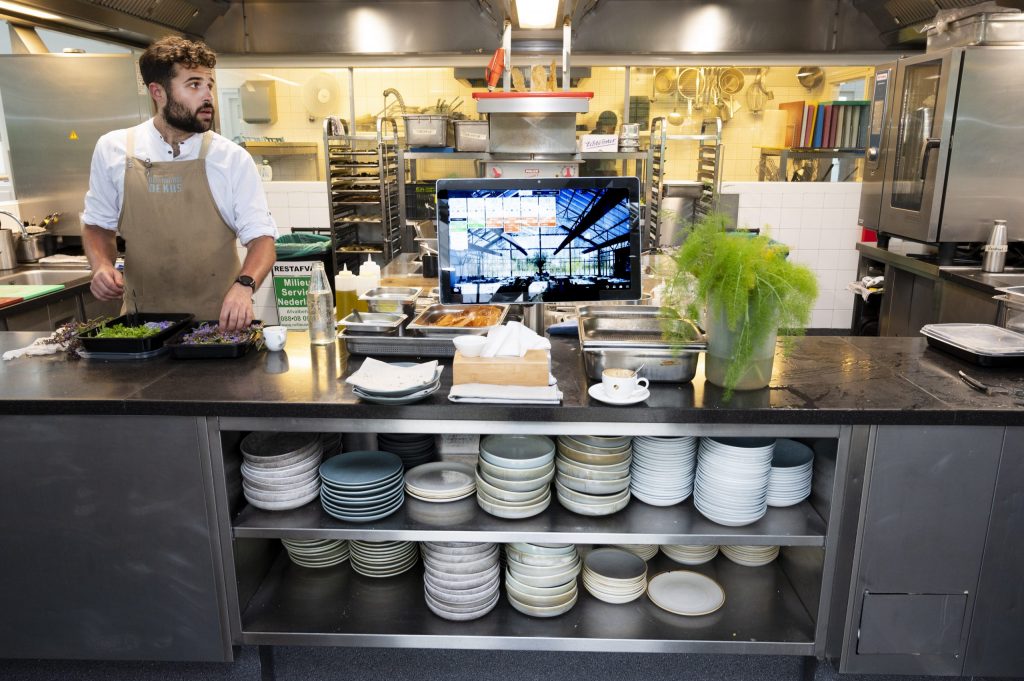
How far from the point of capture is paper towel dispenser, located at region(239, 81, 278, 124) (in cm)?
654

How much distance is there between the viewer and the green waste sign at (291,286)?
4332mm

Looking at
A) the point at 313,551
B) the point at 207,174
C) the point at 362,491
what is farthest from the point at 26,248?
the point at 362,491

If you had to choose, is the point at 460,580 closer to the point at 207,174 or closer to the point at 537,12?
the point at 207,174

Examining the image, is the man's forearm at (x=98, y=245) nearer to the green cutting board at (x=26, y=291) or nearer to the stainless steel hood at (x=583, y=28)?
the green cutting board at (x=26, y=291)

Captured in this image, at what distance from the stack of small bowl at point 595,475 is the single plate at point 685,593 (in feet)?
1.18

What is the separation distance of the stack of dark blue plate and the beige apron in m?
1.20

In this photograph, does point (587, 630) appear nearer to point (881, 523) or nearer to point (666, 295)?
point (881, 523)

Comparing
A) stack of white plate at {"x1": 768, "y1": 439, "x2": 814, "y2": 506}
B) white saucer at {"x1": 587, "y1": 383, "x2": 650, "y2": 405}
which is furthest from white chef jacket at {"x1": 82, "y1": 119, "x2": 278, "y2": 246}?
stack of white plate at {"x1": 768, "y1": 439, "x2": 814, "y2": 506}

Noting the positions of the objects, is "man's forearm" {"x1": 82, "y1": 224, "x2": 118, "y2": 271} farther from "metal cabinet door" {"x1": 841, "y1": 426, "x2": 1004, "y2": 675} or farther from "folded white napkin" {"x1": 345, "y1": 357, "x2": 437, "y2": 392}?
"metal cabinet door" {"x1": 841, "y1": 426, "x2": 1004, "y2": 675}

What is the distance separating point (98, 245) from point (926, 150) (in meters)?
4.25

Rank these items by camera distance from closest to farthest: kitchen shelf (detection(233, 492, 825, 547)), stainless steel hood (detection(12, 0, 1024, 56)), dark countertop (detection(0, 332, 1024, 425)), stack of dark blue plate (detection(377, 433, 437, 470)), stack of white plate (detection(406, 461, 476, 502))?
dark countertop (detection(0, 332, 1024, 425))
kitchen shelf (detection(233, 492, 825, 547))
stack of white plate (detection(406, 461, 476, 502))
stack of dark blue plate (detection(377, 433, 437, 470))
stainless steel hood (detection(12, 0, 1024, 56))

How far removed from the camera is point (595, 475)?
1932 mm

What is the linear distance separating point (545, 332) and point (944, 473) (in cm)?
122

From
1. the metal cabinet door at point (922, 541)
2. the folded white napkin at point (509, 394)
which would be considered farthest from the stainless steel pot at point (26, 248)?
the metal cabinet door at point (922, 541)
